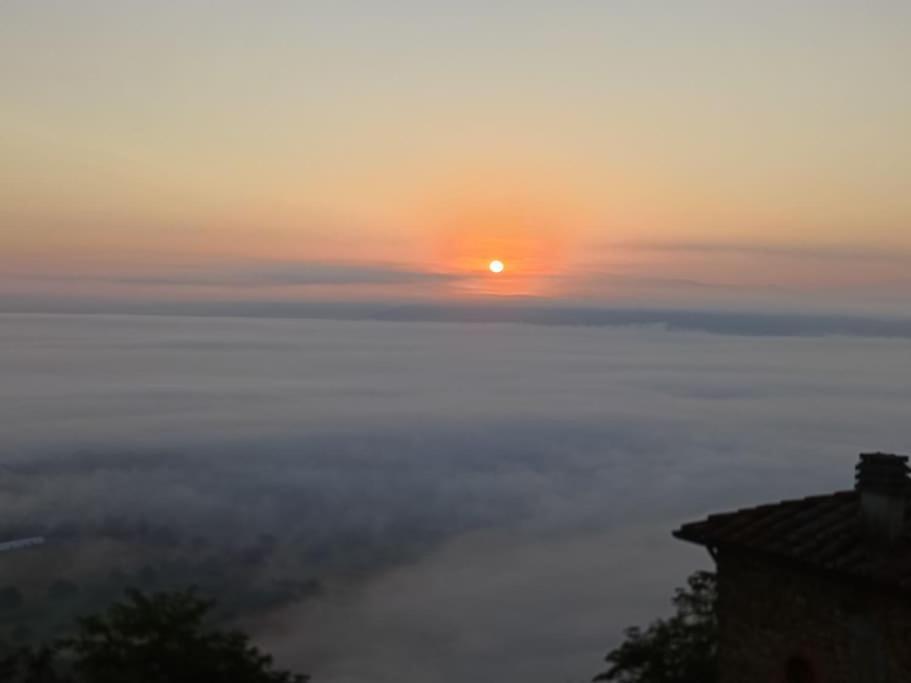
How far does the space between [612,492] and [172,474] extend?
84.4m

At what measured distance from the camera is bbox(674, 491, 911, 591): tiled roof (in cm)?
1554

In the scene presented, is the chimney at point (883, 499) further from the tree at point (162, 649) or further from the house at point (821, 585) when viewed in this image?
the tree at point (162, 649)

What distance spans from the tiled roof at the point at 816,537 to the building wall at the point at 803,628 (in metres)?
0.38

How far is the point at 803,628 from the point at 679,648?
16.0m

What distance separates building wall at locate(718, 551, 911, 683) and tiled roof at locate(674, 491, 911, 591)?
384mm

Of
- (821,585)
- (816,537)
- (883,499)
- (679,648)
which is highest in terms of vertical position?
(883,499)

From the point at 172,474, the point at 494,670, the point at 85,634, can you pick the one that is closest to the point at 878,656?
the point at 85,634

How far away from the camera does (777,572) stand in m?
17.1

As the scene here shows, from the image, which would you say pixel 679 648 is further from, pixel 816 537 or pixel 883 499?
pixel 883 499

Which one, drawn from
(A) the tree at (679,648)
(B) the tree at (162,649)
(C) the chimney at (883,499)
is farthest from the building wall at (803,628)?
(B) the tree at (162,649)

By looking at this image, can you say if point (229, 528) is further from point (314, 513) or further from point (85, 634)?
point (85, 634)

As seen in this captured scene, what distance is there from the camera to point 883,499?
1636 centimetres

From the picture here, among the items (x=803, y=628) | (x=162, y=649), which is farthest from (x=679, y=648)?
(x=162, y=649)

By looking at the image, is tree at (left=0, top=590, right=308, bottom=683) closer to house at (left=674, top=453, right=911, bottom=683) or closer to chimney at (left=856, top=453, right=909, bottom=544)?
house at (left=674, top=453, right=911, bottom=683)
